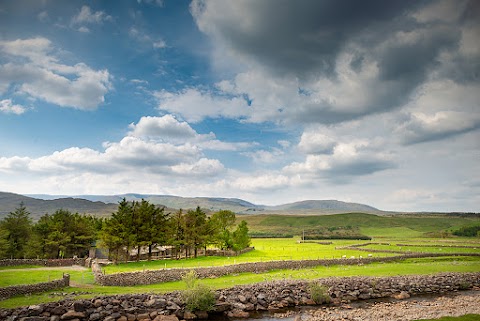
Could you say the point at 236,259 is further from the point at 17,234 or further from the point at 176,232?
the point at 17,234

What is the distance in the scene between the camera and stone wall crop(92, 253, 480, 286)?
4372cm

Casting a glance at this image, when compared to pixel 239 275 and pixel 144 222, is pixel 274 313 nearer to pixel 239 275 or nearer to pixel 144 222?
pixel 239 275

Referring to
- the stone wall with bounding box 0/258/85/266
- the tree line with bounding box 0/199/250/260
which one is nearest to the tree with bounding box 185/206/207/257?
the tree line with bounding box 0/199/250/260

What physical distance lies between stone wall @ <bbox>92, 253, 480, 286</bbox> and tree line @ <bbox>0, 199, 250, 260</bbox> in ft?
33.9

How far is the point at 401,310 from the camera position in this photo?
31953 mm

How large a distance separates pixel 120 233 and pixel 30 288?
2518cm

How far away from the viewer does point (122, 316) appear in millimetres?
29281

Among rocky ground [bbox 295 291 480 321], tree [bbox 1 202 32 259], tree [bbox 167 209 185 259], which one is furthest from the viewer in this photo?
tree [bbox 1 202 32 259]

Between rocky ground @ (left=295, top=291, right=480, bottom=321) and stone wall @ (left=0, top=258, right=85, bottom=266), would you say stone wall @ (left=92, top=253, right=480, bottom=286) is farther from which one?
rocky ground @ (left=295, top=291, right=480, bottom=321)

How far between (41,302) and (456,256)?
81.2 m

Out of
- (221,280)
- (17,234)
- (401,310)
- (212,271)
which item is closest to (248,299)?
(221,280)

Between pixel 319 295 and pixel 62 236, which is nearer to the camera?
pixel 319 295

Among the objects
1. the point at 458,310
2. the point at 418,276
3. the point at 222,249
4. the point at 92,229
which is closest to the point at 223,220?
the point at 222,249

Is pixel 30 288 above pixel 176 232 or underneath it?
underneath
